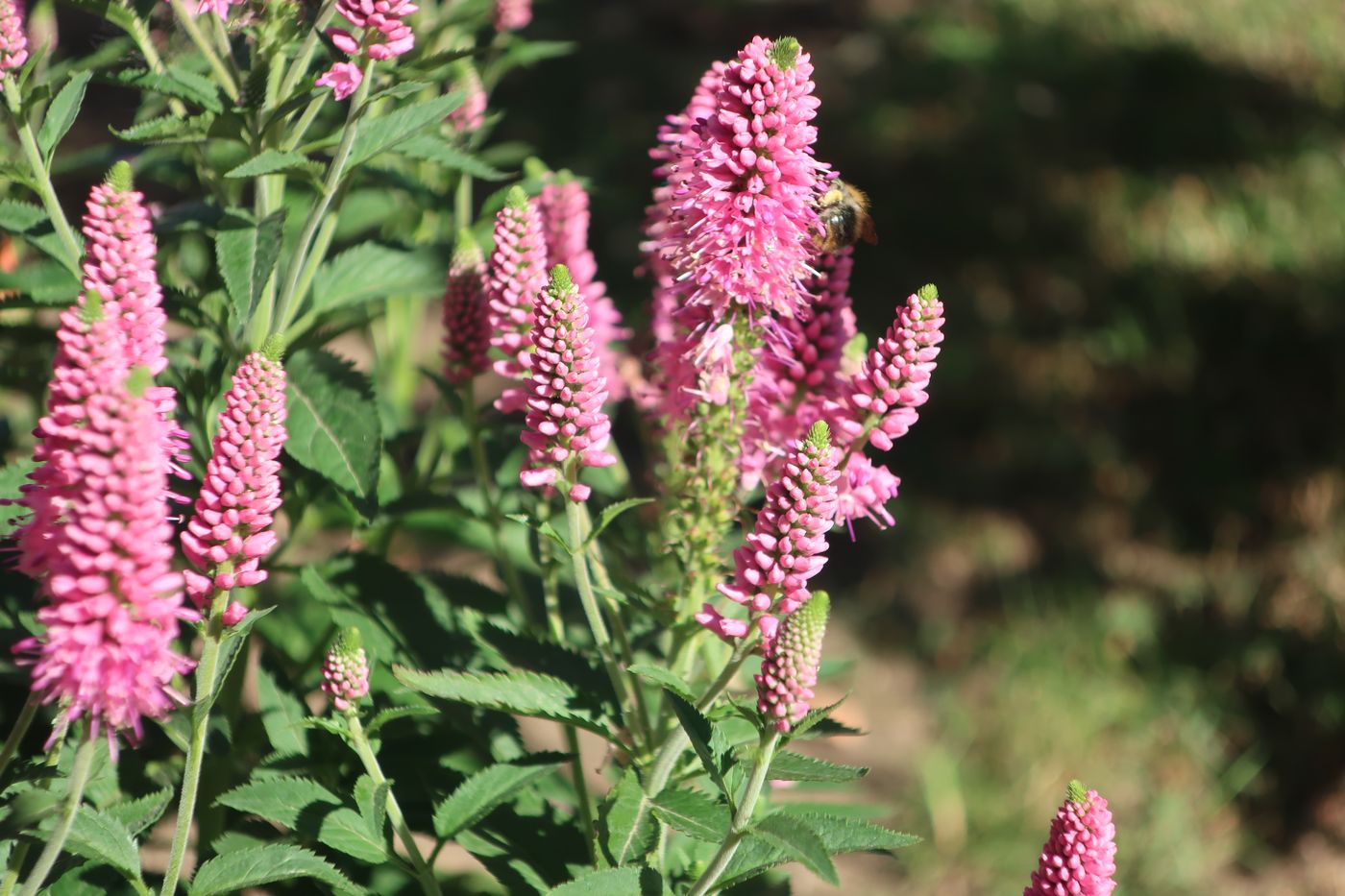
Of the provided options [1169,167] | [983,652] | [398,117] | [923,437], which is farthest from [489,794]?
[1169,167]

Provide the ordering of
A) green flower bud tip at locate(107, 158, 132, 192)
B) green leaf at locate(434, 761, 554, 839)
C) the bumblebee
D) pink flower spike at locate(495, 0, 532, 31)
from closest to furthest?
green flower bud tip at locate(107, 158, 132, 192), green leaf at locate(434, 761, 554, 839), the bumblebee, pink flower spike at locate(495, 0, 532, 31)

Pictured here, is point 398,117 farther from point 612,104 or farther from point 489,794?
point 612,104

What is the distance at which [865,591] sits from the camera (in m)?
5.16

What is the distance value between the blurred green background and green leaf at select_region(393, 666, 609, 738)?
1518 millimetres

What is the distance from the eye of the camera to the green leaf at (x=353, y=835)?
188 cm

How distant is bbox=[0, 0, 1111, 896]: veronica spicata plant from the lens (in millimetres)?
1565

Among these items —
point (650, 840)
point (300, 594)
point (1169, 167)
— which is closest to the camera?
point (650, 840)

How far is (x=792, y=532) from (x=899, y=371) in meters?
0.33

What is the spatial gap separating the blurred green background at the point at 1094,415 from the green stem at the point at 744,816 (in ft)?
5.81

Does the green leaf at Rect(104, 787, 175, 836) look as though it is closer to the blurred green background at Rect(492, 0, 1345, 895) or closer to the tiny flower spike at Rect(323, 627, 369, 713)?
the tiny flower spike at Rect(323, 627, 369, 713)

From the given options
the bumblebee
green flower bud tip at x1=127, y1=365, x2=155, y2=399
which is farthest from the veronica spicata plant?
the bumblebee

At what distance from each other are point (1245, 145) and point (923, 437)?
2.57m

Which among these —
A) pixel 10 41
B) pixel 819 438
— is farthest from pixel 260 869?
pixel 10 41

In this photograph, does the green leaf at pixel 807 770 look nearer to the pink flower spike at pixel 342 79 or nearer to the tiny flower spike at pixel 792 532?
the tiny flower spike at pixel 792 532
